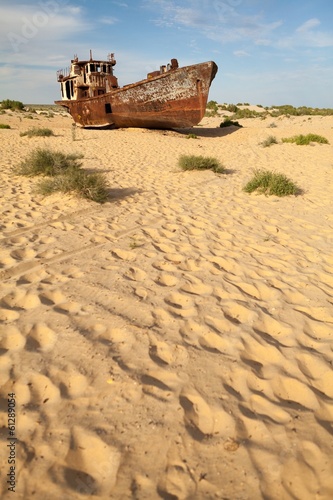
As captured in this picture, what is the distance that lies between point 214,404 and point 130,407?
52 centimetres

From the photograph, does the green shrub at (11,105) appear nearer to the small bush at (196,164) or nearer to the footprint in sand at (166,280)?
the small bush at (196,164)

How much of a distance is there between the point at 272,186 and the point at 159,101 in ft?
35.8

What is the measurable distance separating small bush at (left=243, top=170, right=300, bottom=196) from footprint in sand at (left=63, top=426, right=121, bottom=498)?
5.96 meters

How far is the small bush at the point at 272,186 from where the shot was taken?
21.4 feet

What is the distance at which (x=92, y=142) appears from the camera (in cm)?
1361

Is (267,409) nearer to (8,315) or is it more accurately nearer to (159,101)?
(8,315)

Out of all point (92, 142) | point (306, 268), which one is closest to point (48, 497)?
point (306, 268)

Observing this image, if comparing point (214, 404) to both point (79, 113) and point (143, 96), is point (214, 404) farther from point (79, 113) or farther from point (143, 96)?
point (79, 113)

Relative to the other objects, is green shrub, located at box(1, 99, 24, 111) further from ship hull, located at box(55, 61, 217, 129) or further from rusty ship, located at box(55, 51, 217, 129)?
ship hull, located at box(55, 61, 217, 129)

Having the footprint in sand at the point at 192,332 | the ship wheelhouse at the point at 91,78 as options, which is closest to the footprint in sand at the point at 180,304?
the footprint in sand at the point at 192,332

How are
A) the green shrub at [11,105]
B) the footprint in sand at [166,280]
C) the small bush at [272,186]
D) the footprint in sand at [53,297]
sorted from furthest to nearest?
the green shrub at [11,105] → the small bush at [272,186] → the footprint in sand at [166,280] → the footprint in sand at [53,297]

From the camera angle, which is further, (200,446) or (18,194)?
(18,194)

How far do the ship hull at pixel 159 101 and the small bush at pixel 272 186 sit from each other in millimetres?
9882

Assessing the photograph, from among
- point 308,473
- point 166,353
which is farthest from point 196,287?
point 308,473
